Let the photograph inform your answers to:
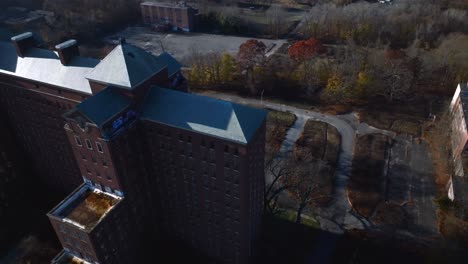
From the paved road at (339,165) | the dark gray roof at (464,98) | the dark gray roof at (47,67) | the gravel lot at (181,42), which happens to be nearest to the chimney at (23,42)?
the dark gray roof at (47,67)

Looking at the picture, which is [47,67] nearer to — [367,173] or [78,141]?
[78,141]

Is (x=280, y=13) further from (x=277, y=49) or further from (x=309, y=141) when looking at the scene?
(x=309, y=141)

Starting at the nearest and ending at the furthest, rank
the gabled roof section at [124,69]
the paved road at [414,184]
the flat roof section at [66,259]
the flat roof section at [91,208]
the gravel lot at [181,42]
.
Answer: the gabled roof section at [124,69] → the flat roof section at [91,208] → the flat roof section at [66,259] → the paved road at [414,184] → the gravel lot at [181,42]

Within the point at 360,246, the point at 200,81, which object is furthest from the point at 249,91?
the point at 360,246

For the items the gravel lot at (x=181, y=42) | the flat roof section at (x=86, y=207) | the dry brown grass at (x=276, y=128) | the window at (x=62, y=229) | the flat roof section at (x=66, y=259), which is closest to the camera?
the flat roof section at (x=86, y=207)

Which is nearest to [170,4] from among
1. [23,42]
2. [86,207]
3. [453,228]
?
[23,42]

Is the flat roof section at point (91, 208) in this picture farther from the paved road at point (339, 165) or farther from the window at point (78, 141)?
the paved road at point (339, 165)
